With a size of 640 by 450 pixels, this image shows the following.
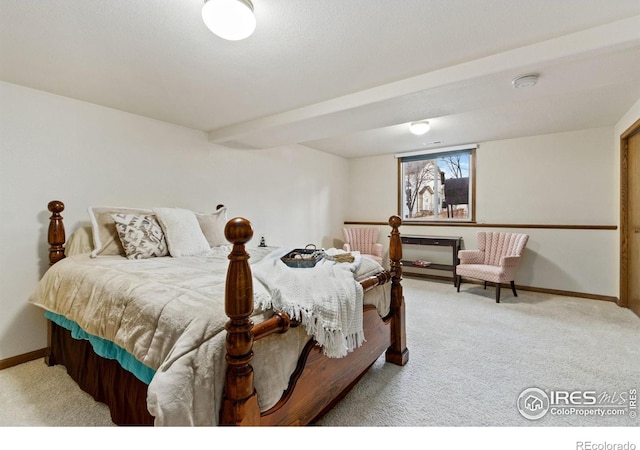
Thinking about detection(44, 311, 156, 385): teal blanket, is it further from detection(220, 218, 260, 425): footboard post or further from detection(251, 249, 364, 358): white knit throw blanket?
detection(251, 249, 364, 358): white knit throw blanket

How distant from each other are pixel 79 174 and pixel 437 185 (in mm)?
4752

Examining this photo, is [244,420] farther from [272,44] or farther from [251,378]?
[272,44]

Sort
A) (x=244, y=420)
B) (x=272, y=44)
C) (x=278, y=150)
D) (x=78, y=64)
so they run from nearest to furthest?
(x=244, y=420), (x=272, y=44), (x=78, y=64), (x=278, y=150)

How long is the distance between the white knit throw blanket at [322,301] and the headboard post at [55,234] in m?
1.76

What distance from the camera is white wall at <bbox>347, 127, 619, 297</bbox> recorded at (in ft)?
12.1

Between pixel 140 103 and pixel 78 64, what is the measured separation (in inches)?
26.0

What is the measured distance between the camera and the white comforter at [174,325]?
975mm

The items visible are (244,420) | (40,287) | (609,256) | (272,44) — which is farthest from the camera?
(609,256)

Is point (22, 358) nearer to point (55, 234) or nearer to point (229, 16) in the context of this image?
point (55, 234)

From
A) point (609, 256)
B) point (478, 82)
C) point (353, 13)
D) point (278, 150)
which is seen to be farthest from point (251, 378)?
point (609, 256)

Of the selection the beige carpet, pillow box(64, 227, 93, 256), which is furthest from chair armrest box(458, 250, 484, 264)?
pillow box(64, 227, 93, 256)

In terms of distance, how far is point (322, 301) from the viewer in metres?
1.43

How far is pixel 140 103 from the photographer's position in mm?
2652

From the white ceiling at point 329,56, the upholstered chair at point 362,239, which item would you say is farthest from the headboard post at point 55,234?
the upholstered chair at point 362,239
